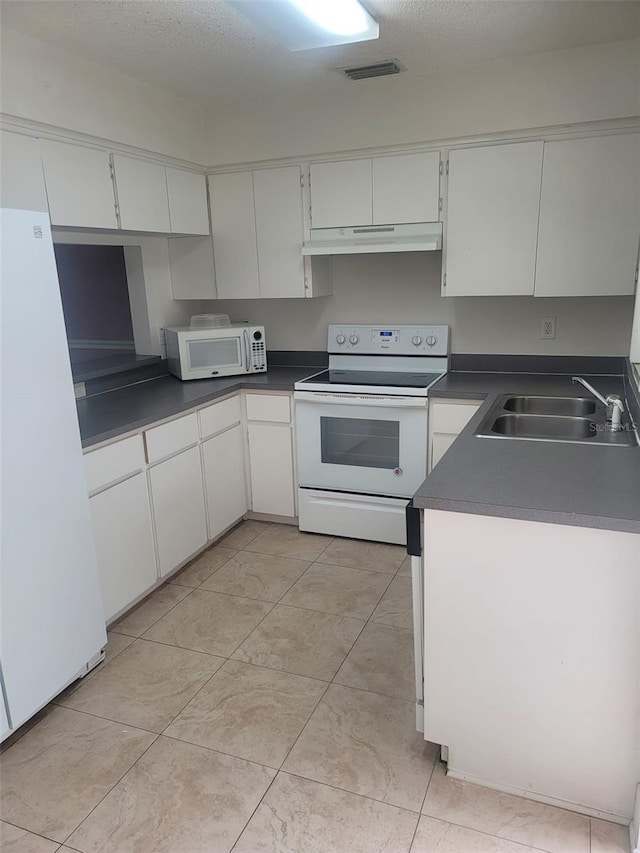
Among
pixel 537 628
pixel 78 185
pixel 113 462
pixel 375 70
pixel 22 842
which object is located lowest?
pixel 22 842

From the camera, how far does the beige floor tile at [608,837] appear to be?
1.52 metres

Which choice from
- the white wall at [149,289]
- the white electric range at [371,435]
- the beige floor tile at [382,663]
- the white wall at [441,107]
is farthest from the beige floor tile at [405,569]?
the white wall at [441,107]

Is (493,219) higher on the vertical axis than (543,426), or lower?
higher

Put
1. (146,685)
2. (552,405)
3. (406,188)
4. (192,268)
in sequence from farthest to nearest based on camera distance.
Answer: (192,268), (406,188), (552,405), (146,685)

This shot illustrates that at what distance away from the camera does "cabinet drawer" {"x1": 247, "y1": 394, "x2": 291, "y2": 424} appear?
334cm

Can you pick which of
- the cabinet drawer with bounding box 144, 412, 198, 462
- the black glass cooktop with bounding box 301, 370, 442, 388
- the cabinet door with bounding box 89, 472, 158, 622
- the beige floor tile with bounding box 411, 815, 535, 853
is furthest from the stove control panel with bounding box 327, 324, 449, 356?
the beige floor tile with bounding box 411, 815, 535, 853

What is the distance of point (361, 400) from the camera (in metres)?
3.11

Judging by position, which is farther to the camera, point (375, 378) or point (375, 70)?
point (375, 378)

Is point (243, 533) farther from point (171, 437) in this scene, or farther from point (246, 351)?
point (246, 351)

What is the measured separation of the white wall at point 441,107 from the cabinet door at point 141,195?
0.53 meters

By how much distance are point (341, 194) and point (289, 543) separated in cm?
197

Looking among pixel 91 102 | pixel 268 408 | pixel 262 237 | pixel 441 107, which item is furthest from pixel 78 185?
pixel 441 107

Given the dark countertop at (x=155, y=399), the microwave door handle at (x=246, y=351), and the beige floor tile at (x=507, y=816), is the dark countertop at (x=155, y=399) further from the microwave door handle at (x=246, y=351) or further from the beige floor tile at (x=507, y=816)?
the beige floor tile at (x=507, y=816)

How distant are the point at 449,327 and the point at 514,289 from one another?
499mm
